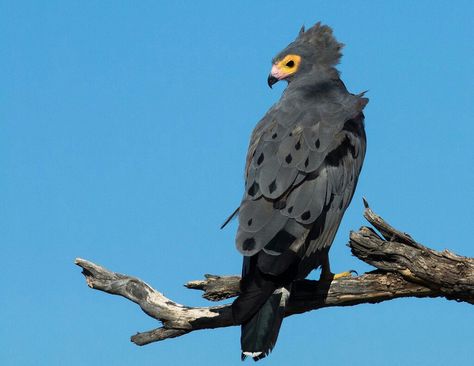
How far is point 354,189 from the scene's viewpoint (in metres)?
8.95

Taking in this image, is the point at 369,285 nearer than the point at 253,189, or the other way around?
the point at 253,189

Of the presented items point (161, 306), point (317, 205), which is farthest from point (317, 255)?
point (161, 306)

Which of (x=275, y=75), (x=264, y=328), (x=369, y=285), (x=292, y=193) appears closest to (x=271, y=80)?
(x=275, y=75)

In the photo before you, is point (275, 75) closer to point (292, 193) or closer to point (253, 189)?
point (253, 189)

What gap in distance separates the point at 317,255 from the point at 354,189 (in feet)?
3.93

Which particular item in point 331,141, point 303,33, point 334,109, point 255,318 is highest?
point 303,33

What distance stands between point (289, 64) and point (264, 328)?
408 centimetres

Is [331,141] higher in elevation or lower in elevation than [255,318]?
higher

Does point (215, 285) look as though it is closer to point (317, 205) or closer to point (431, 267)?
point (317, 205)

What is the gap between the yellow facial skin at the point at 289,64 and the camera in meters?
10.5

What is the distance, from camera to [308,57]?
10562 millimetres

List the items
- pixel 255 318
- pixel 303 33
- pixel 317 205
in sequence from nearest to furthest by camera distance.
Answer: pixel 255 318 → pixel 317 205 → pixel 303 33

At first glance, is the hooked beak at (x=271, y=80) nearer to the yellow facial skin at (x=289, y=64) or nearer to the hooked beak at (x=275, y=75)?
the hooked beak at (x=275, y=75)

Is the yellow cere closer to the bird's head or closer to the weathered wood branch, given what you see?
the bird's head
